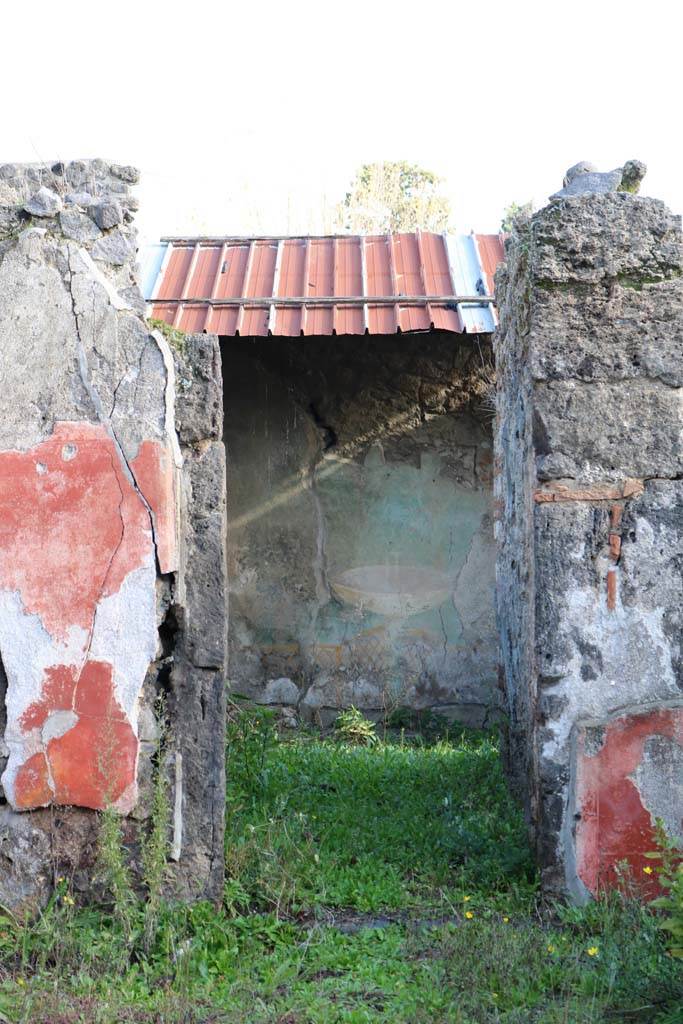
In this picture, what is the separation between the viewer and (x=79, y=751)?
11.3ft

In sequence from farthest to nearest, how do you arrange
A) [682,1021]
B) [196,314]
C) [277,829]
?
[196,314], [277,829], [682,1021]

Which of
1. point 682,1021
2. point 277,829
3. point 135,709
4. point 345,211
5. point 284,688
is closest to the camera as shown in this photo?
point 682,1021

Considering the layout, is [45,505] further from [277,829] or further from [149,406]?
[277,829]

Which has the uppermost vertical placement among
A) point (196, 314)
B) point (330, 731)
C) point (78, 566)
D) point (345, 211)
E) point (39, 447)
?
point (345, 211)

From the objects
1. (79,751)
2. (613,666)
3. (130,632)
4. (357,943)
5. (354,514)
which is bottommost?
(357,943)

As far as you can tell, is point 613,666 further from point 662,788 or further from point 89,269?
point 89,269

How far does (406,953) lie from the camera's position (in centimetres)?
326

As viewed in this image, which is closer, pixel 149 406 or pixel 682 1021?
pixel 682 1021

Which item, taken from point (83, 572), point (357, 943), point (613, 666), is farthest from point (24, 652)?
point (613, 666)

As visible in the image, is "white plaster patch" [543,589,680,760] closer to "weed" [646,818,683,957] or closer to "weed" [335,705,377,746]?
"weed" [646,818,683,957]

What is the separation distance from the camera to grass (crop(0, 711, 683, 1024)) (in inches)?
113

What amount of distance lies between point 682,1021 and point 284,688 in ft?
14.3

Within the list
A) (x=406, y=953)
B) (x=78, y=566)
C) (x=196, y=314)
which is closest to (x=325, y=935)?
(x=406, y=953)

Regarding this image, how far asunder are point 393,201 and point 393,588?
33.3 feet
